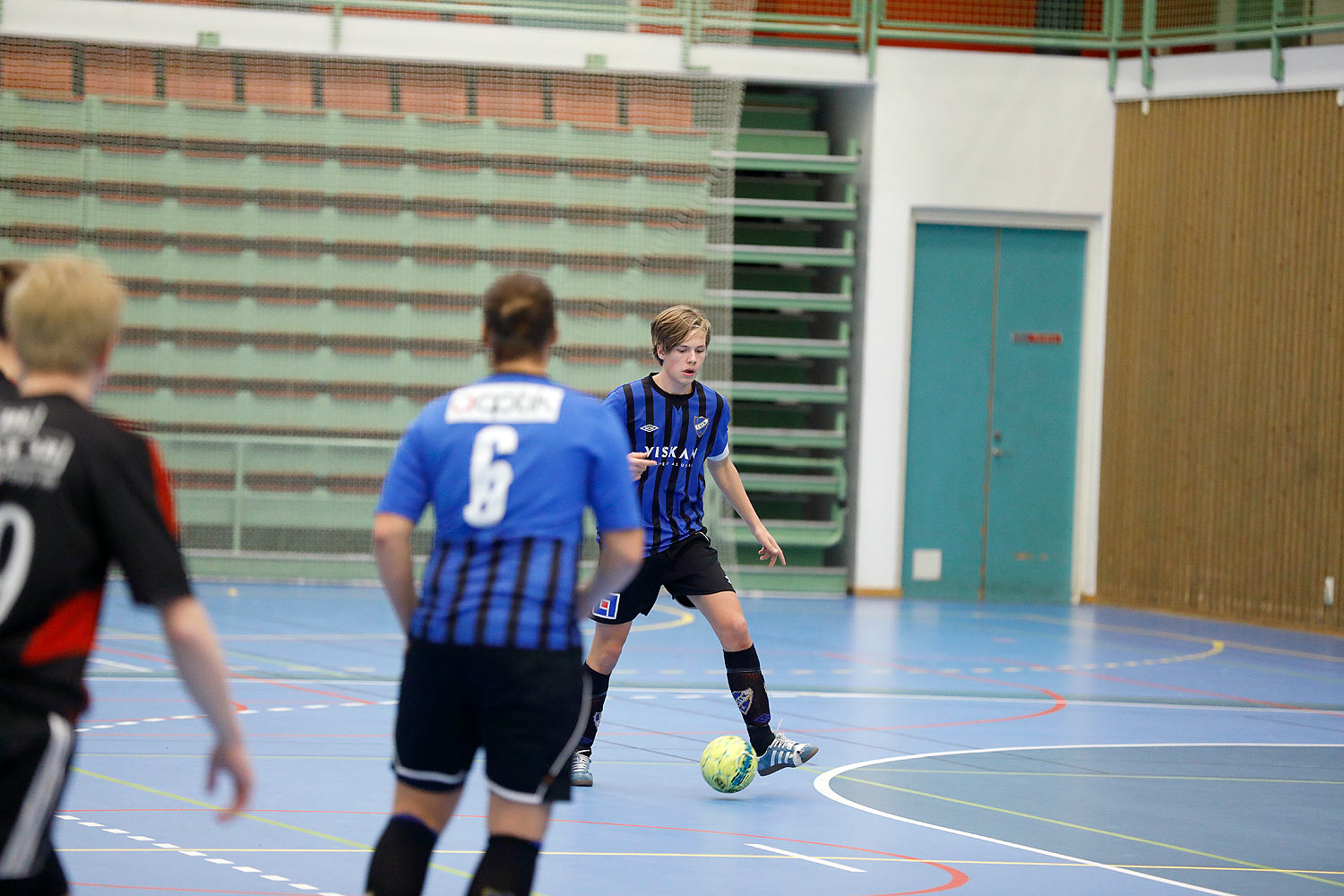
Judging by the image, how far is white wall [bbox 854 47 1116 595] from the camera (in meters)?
15.8

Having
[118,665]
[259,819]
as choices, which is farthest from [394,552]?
[118,665]

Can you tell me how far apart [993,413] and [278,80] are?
7.83 metres

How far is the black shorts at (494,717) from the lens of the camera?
3.31 m

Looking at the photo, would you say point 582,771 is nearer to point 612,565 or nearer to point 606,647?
point 606,647

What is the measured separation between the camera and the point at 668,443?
253 inches

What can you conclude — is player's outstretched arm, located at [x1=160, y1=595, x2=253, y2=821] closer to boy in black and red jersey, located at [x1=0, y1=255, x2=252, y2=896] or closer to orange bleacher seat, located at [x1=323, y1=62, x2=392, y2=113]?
boy in black and red jersey, located at [x1=0, y1=255, x2=252, y2=896]

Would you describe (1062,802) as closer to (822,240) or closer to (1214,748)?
(1214,748)

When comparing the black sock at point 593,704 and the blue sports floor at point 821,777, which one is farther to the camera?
the black sock at point 593,704

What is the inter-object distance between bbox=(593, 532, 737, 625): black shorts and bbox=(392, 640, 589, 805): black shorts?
116 inches

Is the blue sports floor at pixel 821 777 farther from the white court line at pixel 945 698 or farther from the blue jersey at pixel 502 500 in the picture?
the blue jersey at pixel 502 500

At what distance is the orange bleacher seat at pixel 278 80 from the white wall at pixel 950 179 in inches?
223

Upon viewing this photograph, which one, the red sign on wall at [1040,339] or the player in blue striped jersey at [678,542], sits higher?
the red sign on wall at [1040,339]

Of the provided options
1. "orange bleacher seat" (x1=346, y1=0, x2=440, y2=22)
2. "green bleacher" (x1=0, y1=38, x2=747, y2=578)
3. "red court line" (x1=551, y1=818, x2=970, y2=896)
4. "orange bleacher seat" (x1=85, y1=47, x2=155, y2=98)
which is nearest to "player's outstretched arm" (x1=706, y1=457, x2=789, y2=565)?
"red court line" (x1=551, y1=818, x2=970, y2=896)

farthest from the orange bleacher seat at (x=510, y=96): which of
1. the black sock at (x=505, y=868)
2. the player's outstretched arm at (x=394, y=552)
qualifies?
the black sock at (x=505, y=868)
